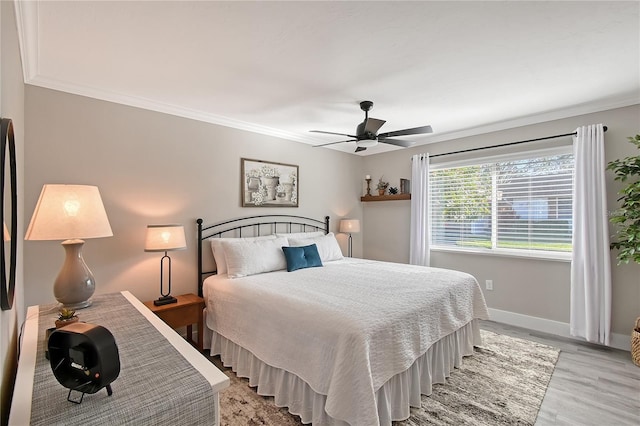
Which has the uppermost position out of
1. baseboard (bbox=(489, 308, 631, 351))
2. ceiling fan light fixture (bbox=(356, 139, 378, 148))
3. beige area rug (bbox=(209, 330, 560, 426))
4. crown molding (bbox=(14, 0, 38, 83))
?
crown molding (bbox=(14, 0, 38, 83))

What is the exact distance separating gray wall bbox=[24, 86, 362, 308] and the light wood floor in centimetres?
340

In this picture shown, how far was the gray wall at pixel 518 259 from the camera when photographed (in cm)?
314

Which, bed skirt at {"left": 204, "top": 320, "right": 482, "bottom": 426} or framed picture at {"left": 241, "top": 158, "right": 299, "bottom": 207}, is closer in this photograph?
bed skirt at {"left": 204, "top": 320, "right": 482, "bottom": 426}

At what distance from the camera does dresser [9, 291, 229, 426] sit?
36.8 inches

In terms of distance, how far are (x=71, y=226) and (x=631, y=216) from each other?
433cm

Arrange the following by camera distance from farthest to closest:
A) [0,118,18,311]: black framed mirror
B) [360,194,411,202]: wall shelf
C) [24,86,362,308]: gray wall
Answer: [360,194,411,202]: wall shelf → [24,86,362,308]: gray wall → [0,118,18,311]: black framed mirror

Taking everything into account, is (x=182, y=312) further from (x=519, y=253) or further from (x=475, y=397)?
(x=519, y=253)

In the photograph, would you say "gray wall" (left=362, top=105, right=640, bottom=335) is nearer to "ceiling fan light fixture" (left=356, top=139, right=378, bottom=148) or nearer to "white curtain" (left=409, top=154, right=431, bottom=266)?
"white curtain" (left=409, top=154, right=431, bottom=266)

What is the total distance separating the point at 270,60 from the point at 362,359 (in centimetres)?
212

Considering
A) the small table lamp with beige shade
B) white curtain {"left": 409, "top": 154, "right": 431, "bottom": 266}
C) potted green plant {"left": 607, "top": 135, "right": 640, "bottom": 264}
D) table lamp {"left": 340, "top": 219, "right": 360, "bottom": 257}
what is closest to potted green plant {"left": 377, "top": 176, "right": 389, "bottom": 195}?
white curtain {"left": 409, "top": 154, "right": 431, "bottom": 266}

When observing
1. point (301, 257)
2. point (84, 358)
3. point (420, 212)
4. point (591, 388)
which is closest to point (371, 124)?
point (301, 257)

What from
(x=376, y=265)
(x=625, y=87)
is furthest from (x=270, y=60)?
(x=625, y=87)

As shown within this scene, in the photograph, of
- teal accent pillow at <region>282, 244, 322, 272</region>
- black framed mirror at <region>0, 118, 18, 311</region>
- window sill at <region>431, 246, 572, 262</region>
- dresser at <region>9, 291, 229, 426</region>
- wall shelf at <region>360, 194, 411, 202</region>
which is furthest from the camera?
wall shelf at <region>360, 194, 411, 202</region>

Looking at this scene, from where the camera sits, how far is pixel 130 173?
117 inches
